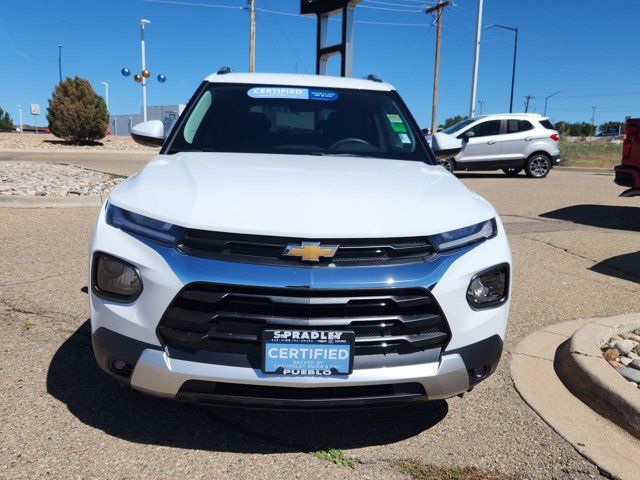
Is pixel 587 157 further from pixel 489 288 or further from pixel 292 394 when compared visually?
pixel 292 394

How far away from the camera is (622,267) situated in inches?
224

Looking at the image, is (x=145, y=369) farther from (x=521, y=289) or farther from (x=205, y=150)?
Answer: (x=521, y=289)

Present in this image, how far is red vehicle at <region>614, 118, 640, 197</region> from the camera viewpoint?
7320 mm

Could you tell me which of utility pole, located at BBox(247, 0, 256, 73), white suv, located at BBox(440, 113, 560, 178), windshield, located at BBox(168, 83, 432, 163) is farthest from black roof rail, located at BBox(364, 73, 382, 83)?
utility pole, located at BBox(247, 0, 256, 73)

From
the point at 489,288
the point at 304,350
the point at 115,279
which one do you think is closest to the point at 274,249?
the point at 304,350

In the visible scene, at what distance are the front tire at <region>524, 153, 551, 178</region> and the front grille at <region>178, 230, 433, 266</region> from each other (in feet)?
48.3

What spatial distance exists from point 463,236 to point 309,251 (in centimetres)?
71

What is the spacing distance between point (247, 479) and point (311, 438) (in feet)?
1.35

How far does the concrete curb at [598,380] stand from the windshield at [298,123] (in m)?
1.52

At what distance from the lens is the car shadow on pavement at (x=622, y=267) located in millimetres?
5399

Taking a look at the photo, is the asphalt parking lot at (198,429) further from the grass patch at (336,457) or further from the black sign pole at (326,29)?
the black sign pole at (326,29)

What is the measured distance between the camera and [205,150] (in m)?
3.36

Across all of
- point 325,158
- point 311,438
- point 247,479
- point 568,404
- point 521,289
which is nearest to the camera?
point 247,479

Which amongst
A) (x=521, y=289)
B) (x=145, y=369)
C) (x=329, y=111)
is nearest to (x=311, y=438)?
(x=145, y=369)
